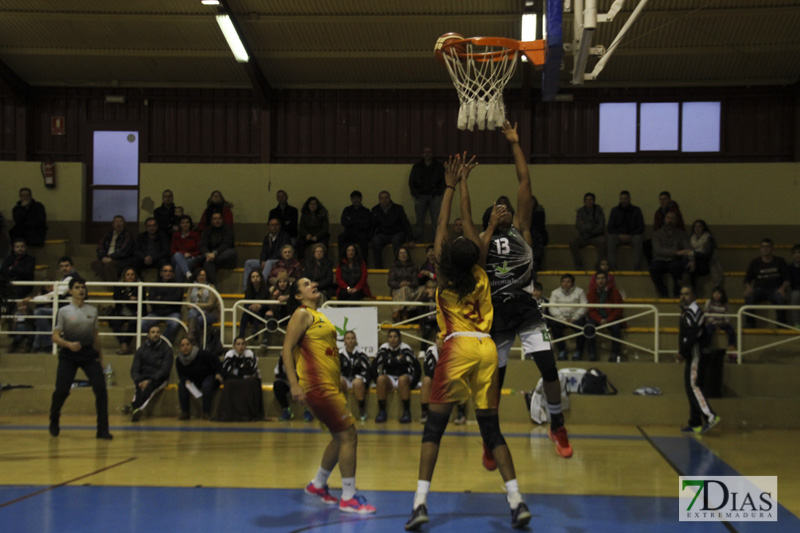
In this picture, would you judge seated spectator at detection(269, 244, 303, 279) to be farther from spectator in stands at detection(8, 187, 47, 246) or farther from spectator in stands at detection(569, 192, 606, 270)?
spectator in stands at detection(8, 187, 47, 246)

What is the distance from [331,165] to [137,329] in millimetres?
6387

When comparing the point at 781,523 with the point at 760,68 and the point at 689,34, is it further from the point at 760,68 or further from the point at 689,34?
the point at 760,68

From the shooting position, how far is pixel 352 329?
12.7 metres

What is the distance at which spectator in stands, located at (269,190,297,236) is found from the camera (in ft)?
53.8

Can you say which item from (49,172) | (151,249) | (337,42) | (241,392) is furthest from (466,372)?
(49,172)

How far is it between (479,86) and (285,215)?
29.6 ft

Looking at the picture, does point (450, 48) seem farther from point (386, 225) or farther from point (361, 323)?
point (386, 225)

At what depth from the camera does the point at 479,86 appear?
802 centimetres

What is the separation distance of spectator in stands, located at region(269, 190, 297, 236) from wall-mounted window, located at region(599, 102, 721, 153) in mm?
7093

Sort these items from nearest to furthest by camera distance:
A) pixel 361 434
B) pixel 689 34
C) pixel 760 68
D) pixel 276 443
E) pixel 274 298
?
pixel 276 443 → pixel 361 434 → pixel 274 298 → pixel 689 34 → pixel 760 68

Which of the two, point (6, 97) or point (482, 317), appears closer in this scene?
point (482, 317)

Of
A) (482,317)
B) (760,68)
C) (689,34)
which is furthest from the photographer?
(760,68)

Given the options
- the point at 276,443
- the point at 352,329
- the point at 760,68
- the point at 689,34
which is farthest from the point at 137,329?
the point at 760,68

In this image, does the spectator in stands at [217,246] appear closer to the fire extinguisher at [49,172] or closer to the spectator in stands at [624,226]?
the fire extinguisher at [49,172]
